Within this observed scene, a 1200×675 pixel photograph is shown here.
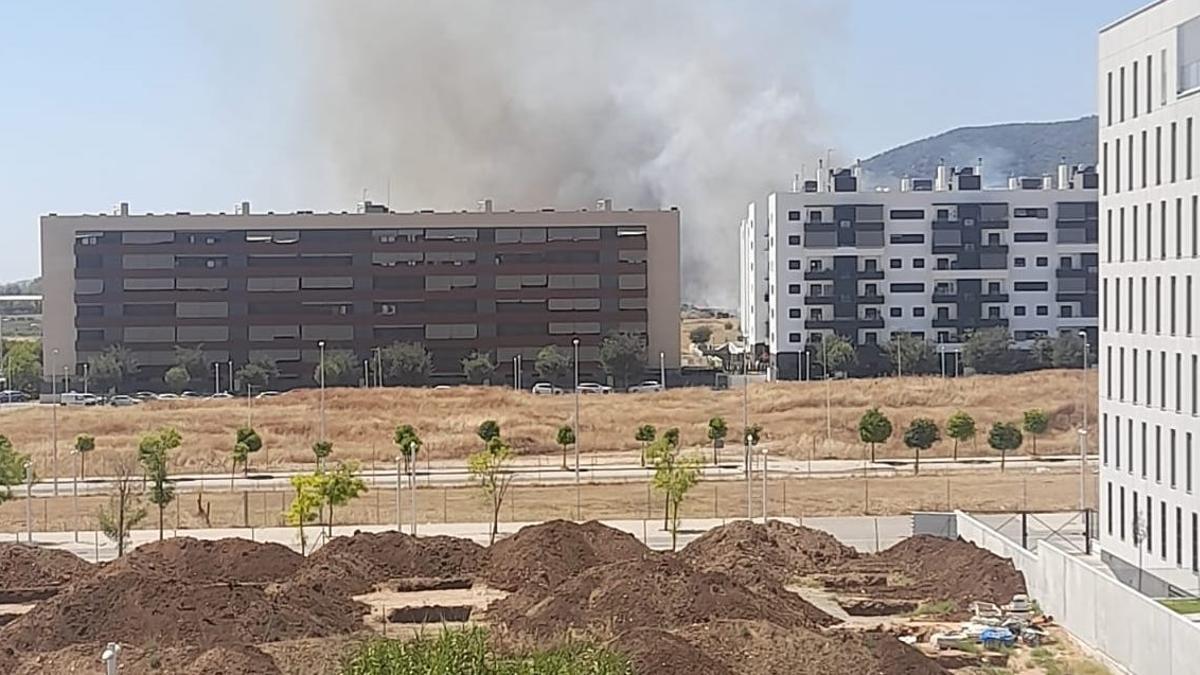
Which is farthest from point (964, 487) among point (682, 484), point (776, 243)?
point (776, 243)

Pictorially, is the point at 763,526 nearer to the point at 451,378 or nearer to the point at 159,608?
the point at 159,608

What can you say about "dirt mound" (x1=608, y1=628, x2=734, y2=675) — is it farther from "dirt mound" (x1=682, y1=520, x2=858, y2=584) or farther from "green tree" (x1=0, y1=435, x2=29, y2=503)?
"green tree" (x1=0, y1=435, x2=29, y2=503)

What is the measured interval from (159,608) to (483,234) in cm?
4531

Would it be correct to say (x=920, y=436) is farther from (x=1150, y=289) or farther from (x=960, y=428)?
(x=1150, y=289)

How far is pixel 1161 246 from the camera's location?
2152 centimetres

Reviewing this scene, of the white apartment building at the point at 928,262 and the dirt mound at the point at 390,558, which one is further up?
the white apartment building at the point at 928,262

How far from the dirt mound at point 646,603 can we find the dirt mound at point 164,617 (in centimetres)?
269

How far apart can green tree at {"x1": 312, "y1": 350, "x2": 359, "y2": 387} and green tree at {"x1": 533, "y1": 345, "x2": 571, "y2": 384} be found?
7508 millimetres

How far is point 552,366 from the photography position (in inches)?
2425

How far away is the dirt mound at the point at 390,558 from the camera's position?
23547 mm

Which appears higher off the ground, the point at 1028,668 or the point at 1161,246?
the point at 1161,246

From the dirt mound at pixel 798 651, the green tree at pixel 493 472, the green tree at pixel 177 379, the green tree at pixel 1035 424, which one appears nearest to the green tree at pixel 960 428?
the green tree at pixel 1035 424

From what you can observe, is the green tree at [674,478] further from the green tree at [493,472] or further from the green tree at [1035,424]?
the green tree at [1035,424]

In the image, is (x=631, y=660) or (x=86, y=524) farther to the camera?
(x=86, y=524)
